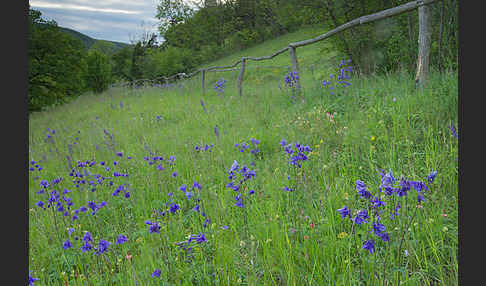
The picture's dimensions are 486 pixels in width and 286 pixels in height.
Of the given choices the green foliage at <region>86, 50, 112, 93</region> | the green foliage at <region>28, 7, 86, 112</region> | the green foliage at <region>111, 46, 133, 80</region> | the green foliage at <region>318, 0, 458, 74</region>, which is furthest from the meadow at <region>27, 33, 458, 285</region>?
the green foliage at <region>111, 46, 133, 80</region>

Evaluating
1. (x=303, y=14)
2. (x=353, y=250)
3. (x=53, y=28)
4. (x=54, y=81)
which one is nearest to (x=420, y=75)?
(x=353, y=250)

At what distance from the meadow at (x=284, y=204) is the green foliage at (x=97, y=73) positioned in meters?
28.1

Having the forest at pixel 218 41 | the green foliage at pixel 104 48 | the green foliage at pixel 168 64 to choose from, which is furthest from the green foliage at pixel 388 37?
the green foliage at pixel 104 48

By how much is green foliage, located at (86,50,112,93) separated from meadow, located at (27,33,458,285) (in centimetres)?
2807

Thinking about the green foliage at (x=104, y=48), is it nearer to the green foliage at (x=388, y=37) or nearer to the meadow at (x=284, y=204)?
the green foliage at (x=388, y=37)

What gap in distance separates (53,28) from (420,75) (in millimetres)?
25130

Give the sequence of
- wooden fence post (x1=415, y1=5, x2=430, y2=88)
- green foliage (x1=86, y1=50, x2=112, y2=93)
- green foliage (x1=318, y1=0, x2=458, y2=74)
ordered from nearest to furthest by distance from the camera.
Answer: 1. wooden fence post (x1=415, y1=5, x2=430, y2=88)
2. green foliage (x1=318, y1=0, x2=458, y2=74)
3. green foliage (x1=86, y1=50, x2=112, y2=93)

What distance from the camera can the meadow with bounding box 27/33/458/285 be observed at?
5.44ft

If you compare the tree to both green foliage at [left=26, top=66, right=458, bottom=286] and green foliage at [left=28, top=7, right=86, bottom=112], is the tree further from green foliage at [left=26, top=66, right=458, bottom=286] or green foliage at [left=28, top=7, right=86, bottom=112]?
green foliage at [left=26, top=66, right=458, bottom=286]

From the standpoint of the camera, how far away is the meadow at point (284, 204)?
65.3 inches

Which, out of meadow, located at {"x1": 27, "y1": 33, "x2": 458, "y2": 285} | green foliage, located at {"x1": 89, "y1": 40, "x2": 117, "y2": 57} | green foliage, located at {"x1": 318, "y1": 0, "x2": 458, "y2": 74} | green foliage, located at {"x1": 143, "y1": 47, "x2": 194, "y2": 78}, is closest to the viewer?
meadow, located at {"x1": 27, "y1": 33, "x2": 458, "y2": 285}

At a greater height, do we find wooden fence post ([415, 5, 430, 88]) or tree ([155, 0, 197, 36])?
tree ([155, 0, 197, 36])

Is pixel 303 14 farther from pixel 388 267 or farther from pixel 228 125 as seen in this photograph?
pixel 388 267

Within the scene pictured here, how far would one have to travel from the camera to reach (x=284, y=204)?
2.49 meters
